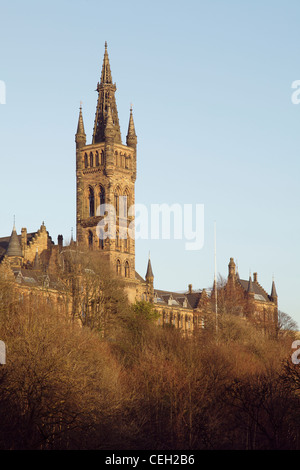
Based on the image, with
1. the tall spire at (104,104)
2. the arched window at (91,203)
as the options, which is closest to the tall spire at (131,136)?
the tall spire at (104,104)

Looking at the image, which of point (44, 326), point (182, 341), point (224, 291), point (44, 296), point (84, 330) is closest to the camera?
point (44, 326)

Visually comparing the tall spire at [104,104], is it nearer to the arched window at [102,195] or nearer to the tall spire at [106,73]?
the tall spire at [106,73]

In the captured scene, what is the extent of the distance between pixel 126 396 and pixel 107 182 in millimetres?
84682

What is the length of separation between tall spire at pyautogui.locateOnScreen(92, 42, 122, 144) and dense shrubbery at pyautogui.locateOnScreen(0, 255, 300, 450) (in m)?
71.4

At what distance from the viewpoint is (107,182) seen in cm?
15600

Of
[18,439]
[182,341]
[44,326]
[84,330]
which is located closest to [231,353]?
[182,341]

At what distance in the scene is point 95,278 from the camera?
12225 centimetres

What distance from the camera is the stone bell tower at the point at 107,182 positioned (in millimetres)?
153875

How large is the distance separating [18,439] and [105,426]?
7.65m

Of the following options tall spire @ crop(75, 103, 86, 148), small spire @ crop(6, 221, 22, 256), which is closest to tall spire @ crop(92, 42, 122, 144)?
tall spire @ crop(75, 103, 86, 148)

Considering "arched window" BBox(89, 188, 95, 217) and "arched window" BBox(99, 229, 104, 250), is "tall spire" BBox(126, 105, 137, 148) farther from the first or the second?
"arched window" BBox(99, 229, 104, 250)

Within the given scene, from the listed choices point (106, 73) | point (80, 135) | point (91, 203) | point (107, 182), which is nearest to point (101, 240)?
point (91, 203)

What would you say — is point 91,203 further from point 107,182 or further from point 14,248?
point 14,248
